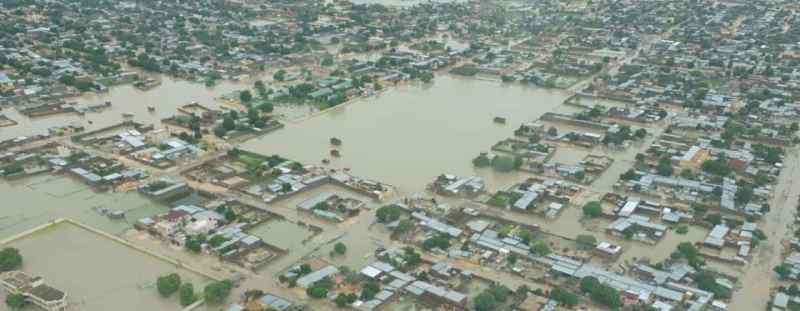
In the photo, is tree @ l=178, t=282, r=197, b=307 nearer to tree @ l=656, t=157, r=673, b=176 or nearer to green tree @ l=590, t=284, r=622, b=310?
green tree @ l=590, t=284, r=622, b=310

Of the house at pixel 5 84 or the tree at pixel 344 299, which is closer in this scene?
the tree at pixel 344 299

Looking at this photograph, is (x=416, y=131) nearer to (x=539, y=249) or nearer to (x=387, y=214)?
(x=387, y=214)

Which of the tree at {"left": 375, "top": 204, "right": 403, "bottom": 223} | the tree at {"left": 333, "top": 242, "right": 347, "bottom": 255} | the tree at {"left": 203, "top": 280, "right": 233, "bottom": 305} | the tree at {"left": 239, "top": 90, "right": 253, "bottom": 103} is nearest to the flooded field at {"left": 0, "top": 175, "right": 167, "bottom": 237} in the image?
the tree at {"left": 203, "top": 280, "right": 233, "bottom": 305}

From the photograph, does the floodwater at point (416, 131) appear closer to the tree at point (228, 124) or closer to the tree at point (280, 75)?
the tree at point (228, 124)

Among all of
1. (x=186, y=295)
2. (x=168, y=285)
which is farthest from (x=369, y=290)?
(x=168, y=285)

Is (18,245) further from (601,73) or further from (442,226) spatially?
(601,73)

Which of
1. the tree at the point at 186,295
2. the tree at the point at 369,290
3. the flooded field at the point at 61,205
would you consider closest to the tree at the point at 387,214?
the tree at the point at 369,290
